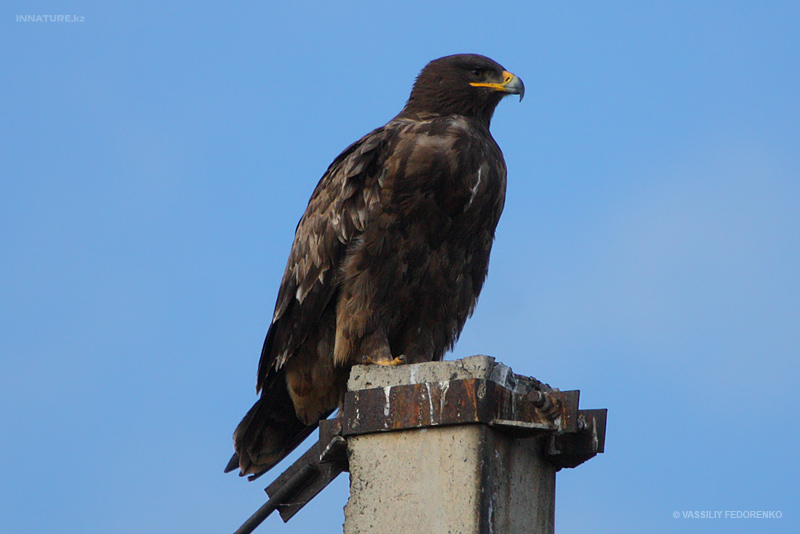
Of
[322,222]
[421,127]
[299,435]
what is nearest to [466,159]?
[421,127]

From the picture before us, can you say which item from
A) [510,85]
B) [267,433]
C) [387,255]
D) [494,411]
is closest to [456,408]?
[494,411]

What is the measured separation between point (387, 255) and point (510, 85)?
1496 mm

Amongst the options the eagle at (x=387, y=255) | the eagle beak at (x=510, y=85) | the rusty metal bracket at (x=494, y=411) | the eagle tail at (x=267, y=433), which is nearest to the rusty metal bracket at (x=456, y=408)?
the rusty metal bracket at (x=494, y=411)

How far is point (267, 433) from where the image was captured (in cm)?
742

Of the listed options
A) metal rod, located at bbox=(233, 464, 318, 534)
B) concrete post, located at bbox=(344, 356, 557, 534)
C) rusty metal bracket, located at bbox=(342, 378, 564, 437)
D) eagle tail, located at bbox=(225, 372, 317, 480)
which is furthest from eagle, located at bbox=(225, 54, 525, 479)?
concrete post, located at bbox=(344, 356, 557, 534)

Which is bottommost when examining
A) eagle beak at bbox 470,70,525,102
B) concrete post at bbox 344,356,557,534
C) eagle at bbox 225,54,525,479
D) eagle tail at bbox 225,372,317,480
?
concrete post at bbox 344,356,557,534

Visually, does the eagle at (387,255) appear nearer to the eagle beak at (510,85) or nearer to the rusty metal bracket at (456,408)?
the eagle beak at (510,85)

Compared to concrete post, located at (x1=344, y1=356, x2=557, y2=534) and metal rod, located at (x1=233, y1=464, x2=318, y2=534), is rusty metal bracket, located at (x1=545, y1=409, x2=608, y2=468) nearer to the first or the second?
concrete post, located at (x1=344, y1=356, x2=557, y2=534)

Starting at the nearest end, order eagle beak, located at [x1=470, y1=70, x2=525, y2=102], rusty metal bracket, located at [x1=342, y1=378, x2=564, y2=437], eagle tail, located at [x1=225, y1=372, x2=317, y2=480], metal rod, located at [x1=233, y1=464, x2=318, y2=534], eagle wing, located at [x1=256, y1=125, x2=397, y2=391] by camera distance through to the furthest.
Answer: rusty metal bracket, located at [x1=342, y1=378, x2=564, y2=437] → metal rod, located at [x1=233, y1=464, x2=318, y2=534] → eagle wing, located at [x1=256, y1=125, x2=397, y2=391] → eagle tail, located at [x1=225, y1=372, x2=317, y2=480] → eagle beak, located at [x1=470, y1=70, x2=525, y2=102]

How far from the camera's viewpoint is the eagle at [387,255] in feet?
22.5

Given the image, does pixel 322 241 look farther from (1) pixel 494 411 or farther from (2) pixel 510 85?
(1) pixel 494 411

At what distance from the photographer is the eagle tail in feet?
23.8

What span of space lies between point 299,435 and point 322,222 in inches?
56.6

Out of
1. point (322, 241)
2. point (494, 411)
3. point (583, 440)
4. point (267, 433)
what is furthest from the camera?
point (267, 433)
